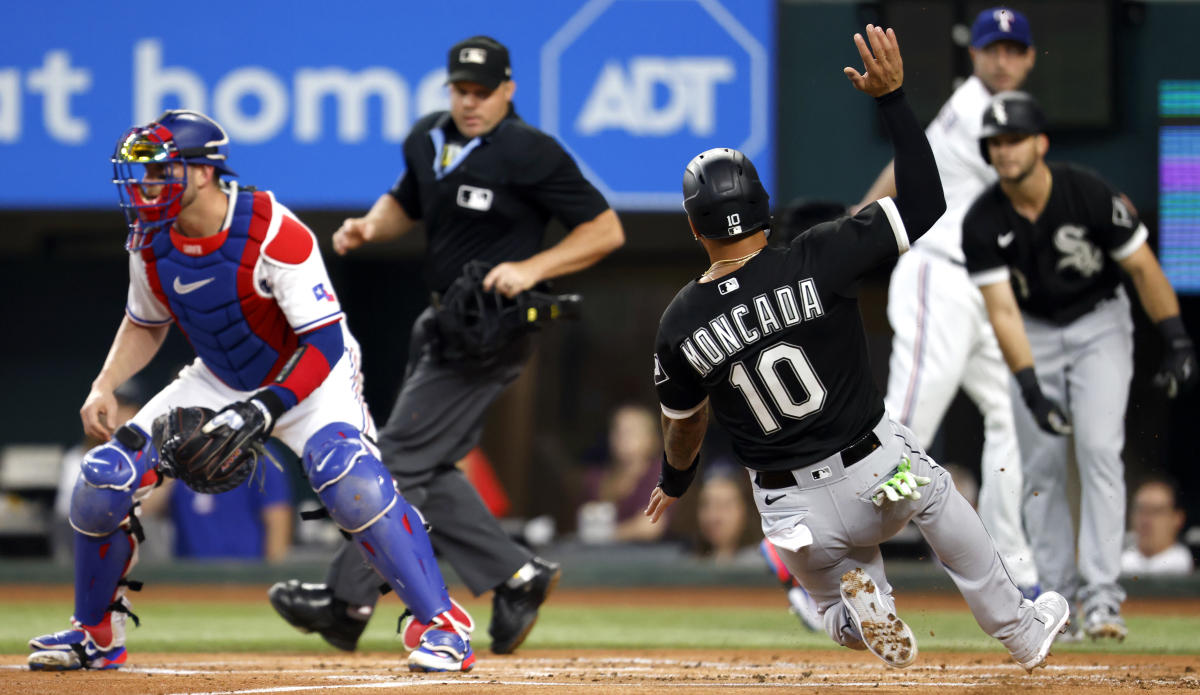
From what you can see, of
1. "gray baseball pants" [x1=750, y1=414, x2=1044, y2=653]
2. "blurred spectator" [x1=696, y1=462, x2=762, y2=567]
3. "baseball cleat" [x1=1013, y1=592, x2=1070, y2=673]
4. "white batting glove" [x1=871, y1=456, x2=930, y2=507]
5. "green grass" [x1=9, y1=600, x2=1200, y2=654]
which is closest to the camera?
"white batting glove" [x1=871, y1=456, x2=930, y2=507]

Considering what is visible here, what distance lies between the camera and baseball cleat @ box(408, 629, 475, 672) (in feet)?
15.1

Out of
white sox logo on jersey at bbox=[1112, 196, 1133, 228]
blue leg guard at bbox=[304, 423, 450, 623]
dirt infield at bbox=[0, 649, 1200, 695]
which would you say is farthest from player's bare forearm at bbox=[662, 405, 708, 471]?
white sox logo on jersey at bbox=[1112, 196, 1133, 228]

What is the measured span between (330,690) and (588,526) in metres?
6.23

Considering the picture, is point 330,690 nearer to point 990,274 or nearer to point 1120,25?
point 990,274

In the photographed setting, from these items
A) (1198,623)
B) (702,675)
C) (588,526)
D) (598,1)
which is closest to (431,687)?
(702,675)

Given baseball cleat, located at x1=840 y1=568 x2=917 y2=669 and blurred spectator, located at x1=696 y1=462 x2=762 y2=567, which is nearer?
baseball cleat, located at x1=840 y1=568 x2=917 y2=669

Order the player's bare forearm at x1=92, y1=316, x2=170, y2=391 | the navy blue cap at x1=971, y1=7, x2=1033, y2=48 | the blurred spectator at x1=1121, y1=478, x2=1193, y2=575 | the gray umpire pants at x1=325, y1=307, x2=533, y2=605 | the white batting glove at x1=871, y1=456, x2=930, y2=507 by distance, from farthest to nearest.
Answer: the blurred spectator at x1=1121, y1=478, x2=1193, y2=575 → the navy blue cap at x1=971, y1=7, x2=1033, y2=48 → the gray umpire pants at x1=325, y1=307, x2=533, y2=605 → the player's bare forearm at x1=92, y1=316, x2=170, y2=391 → the white batting glove at x1=871, y1=456, x2=930, y2=507

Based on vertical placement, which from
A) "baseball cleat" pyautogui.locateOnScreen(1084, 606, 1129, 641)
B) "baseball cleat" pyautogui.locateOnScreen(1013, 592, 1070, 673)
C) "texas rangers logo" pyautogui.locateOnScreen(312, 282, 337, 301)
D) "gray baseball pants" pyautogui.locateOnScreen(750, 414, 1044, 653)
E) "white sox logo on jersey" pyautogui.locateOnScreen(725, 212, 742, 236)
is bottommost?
"baseball cleat" pyautogui.locateOnScreen(1084, 606, 1129, 641)

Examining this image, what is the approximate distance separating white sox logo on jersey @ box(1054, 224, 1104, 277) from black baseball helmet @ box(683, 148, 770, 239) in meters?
2.24

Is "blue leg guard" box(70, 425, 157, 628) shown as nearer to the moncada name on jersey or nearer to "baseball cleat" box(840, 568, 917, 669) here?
the moncada name on jersey

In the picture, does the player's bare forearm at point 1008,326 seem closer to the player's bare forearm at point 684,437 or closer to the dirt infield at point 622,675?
the dirt infield at point 622,675

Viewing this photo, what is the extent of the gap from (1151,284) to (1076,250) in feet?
1.07

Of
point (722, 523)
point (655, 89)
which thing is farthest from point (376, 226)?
point (655, 89)

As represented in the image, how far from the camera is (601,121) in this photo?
1020 cm
